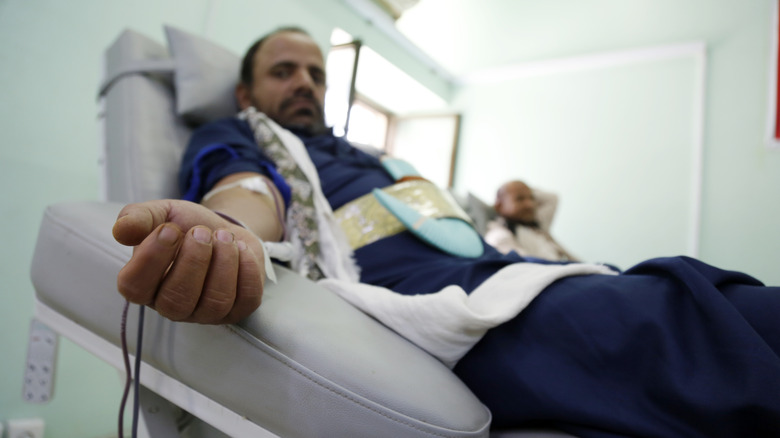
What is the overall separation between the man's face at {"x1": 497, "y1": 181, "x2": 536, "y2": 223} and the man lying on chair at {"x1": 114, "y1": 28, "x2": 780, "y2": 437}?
5.11 ft

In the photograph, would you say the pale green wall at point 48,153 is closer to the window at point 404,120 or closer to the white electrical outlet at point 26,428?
the white electrical outlet at point 26,428

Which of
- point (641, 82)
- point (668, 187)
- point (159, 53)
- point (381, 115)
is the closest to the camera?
point (159, 53)

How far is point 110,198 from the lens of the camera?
0.80 m

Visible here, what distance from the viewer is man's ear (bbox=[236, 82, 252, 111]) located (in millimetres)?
1104

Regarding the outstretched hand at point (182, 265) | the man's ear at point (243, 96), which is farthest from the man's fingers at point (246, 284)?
the man's ear at point (243, 96)

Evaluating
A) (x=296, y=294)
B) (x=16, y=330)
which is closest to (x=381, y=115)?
(x=16, y=330)

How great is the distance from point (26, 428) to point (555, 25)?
10.8ft

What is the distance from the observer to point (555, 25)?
278cm

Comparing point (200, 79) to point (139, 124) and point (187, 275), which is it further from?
point (187, 275)

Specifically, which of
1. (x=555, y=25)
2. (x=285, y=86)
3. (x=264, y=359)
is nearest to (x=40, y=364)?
(x=264, y=359)

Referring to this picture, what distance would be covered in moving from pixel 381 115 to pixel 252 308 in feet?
12.5

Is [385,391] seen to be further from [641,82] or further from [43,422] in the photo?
[641,82]

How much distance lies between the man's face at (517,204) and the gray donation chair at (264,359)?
6.00 ft

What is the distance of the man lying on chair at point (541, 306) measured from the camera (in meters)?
0.29
